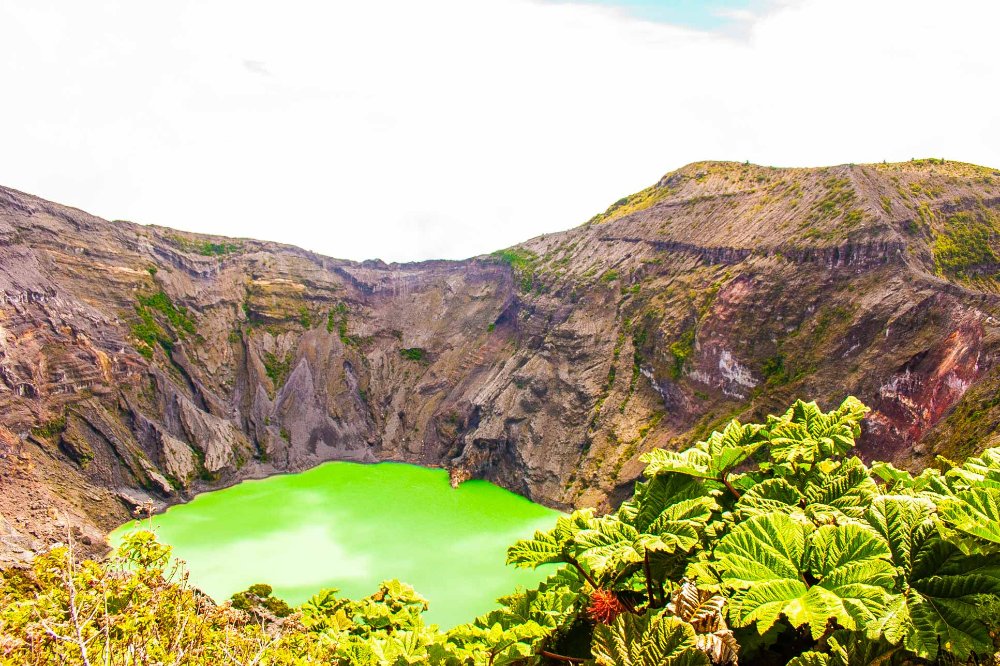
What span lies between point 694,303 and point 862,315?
36.6 feet

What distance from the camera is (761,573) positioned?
13.4 feet

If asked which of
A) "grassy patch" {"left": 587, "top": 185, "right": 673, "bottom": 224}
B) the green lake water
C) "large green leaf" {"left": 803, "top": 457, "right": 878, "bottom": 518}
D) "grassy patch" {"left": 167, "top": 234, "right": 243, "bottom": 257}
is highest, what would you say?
"grassy patch" {"left": 587, "top": 185, "right": 673, "bottom": 224}

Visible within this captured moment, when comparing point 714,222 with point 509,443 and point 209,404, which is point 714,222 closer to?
point 509,443

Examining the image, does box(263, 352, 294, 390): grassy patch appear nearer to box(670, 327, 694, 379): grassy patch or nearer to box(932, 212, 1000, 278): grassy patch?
box(670, 327, 694, 379): grassy patch

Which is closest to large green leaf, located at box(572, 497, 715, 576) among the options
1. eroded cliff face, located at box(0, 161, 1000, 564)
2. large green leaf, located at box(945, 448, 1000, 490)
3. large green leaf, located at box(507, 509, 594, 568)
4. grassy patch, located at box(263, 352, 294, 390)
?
large green leaf, located at box(507, 509, 594, 568)

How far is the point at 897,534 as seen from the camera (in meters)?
Result: 4.29

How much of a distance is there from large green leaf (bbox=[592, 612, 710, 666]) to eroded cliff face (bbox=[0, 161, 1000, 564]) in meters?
23.1

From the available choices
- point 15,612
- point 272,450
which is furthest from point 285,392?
point 15,612

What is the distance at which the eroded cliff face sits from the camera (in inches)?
1183

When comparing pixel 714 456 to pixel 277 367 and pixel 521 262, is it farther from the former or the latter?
pixel 277 367

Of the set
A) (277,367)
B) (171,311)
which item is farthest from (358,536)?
(171,311)

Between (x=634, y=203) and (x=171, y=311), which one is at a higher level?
(x=634, y=203)

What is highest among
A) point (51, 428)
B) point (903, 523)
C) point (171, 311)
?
point (171, 311)

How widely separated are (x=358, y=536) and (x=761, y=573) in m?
33.7
